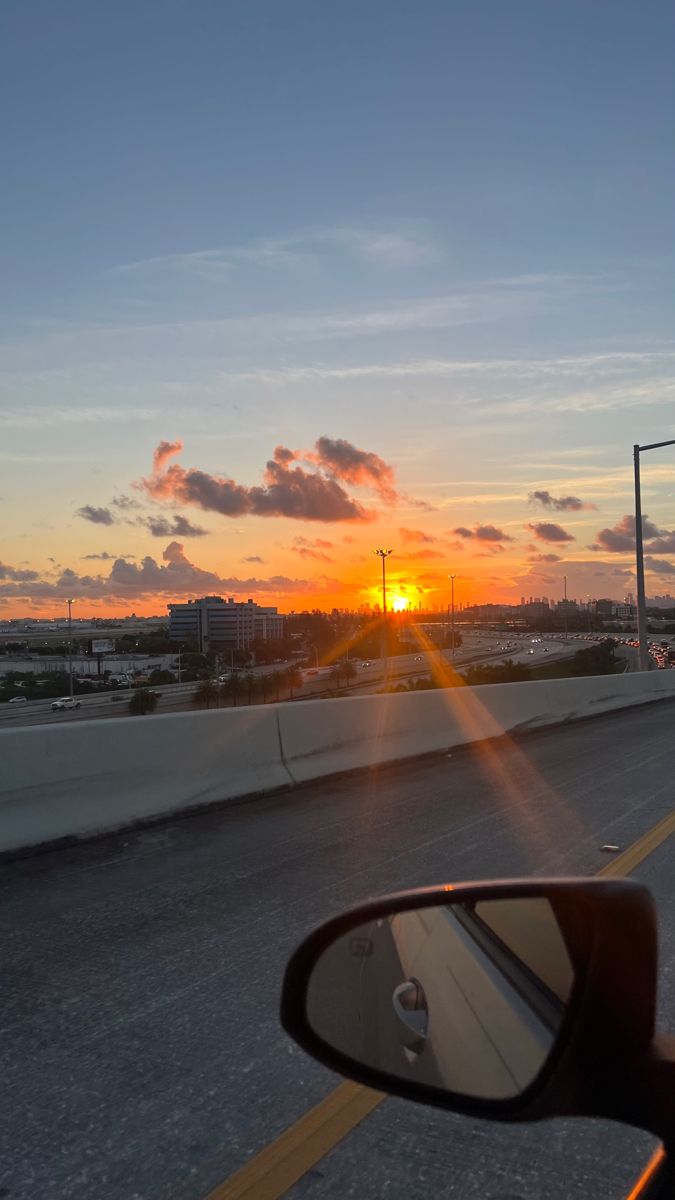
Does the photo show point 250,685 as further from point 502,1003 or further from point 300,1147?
point 502,1003

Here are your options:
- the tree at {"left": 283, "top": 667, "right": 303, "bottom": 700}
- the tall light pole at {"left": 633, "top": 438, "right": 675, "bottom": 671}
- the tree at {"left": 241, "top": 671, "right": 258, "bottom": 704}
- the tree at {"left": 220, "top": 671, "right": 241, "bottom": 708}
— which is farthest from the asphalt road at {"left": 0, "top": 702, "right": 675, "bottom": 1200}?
the tree at {"left": 283, "top": 667, "right": 303, "bottom": 700}

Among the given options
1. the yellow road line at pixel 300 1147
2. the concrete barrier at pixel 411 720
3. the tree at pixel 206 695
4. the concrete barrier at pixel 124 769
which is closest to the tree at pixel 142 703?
the tree at pixel 206 695

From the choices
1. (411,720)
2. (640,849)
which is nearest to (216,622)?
(411,720)

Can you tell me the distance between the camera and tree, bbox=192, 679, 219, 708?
53.0m

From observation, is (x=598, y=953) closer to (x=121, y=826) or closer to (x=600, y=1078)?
(x=600, y=1078)

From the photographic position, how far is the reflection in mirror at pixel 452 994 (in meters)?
1.82

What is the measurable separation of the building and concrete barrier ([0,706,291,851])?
3846 inches

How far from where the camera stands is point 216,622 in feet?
386

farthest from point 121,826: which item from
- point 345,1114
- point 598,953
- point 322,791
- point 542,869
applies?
point 598,953

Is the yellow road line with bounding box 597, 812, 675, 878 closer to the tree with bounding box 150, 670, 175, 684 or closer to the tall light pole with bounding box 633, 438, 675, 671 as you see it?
the tall light pole with bounding box 633, 438, 675, 671

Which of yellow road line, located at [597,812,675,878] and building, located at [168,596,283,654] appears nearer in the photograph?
yellow road line, located at [597,812,675,878]

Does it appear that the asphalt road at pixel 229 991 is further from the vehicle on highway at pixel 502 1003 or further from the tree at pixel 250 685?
the tree at pixel 250 685

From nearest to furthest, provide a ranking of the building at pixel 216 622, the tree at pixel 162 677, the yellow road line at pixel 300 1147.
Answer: the yellow road line at pixel 300 1147
the tree at pixel 162 677
the building at pixel 216 622

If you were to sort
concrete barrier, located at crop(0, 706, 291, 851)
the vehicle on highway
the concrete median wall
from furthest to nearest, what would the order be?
the concrete median wall < concrete barrier, located at crop(0, 706, 291, 851) < the vehicle on highway
